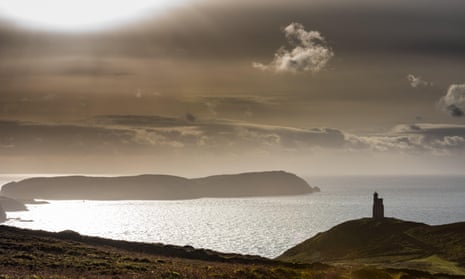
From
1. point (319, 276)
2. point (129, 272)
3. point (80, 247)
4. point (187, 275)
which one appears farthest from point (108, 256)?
point (319, 276)

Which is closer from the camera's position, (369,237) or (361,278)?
(361,278)

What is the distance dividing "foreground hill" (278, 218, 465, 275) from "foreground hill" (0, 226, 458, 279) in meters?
34.9

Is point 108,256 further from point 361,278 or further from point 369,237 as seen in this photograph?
point 369,237

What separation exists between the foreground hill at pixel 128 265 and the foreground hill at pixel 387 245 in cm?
3491

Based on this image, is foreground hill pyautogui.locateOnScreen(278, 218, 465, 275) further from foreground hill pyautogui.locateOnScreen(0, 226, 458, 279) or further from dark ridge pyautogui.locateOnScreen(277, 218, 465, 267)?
foreground hill pyautogui.locateOnScreen(0, 226, 458, 279)

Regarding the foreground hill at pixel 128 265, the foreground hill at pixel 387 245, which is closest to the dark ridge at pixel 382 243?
the foreground hill at pixel 387 245

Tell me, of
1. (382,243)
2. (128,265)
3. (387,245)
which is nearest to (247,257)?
(128,265)

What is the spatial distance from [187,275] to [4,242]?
4172cm

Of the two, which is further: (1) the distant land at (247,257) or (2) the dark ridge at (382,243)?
(2) the dark ridge at (382,243)

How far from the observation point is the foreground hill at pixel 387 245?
108 metres

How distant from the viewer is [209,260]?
77750mm

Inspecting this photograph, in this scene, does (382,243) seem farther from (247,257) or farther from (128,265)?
(128,265)

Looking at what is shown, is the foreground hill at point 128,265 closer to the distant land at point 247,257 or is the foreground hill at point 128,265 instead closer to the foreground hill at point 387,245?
the distant land at point 247,257

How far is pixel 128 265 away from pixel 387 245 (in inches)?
3297
